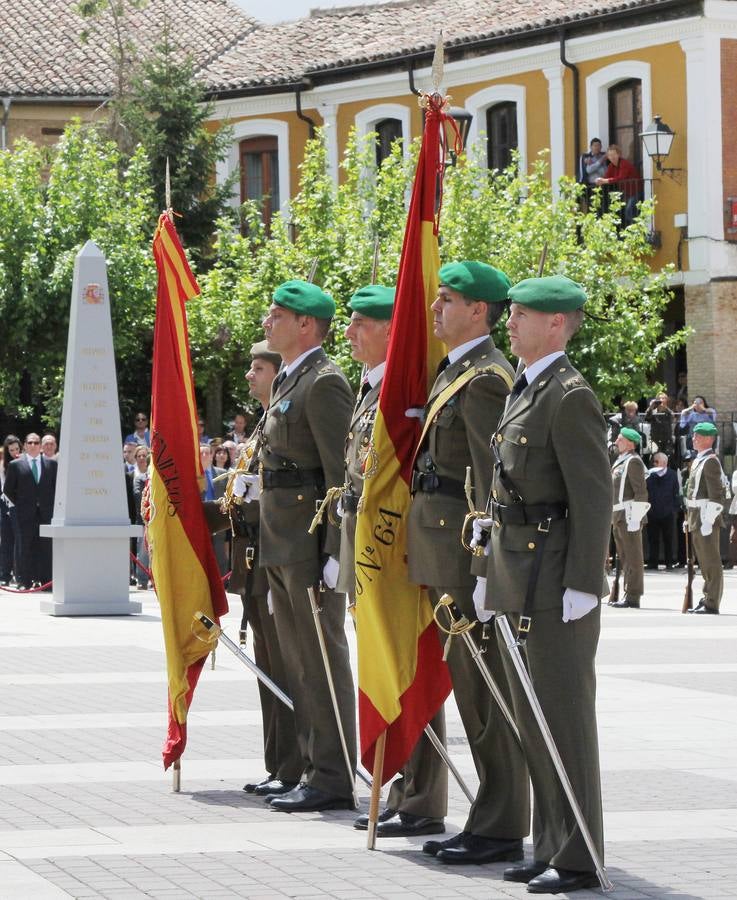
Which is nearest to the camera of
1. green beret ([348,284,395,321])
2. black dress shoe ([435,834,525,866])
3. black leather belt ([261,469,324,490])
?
black dress shoe ([435,834,525,866])

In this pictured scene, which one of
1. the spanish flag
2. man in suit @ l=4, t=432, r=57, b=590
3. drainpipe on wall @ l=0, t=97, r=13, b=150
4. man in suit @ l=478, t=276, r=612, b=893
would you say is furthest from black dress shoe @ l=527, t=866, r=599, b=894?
drainpipe on wall @ l=0, t=97, r=13, b=150

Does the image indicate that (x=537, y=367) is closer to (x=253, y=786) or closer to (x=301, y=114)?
(x=253, y=786)

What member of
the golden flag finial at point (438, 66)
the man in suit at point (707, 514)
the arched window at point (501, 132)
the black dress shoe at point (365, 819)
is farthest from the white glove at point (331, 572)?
the arched window at point (501, 132)

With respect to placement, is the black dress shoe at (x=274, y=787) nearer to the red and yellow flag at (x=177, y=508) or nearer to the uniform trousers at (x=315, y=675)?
the uniform trousers at (x=315, y=675)

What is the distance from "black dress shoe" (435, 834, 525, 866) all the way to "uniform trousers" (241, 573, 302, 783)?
5.37 feet

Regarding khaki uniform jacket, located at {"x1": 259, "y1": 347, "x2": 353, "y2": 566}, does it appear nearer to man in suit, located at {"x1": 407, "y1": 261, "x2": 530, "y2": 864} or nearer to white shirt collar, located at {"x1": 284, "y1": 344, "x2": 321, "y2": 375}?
white shirt collar, located at {"x1": 284, "y1": 344, "x2": 321, "y2": 375}

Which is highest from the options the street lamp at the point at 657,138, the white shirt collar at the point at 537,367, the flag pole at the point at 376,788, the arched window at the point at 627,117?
the arched window at the point at 627,117

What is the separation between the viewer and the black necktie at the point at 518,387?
6.71 metres

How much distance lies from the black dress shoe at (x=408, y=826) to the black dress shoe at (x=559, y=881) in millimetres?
1196

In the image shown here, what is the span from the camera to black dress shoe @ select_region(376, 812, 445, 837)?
755 centimetres

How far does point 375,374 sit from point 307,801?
1813mm

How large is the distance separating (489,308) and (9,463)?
16962 millimetres

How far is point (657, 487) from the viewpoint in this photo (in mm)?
25906

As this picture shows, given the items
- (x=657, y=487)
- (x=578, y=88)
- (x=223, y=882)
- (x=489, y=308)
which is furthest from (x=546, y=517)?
(x=578, y=88)
